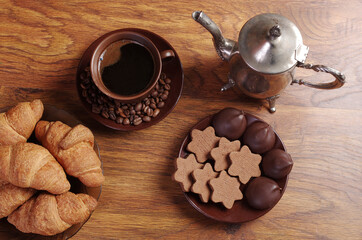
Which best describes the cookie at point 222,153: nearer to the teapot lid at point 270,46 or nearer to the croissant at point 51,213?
the teapot lid at point 270,46

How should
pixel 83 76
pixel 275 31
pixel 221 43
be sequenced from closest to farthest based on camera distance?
1. pixel 275 31
2. pixel 221 43
3. pixel 83 76

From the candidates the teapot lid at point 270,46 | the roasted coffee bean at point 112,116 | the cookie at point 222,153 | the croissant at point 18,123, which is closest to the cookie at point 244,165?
the cookie at point 222,153

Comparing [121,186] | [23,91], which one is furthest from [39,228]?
[23,91]

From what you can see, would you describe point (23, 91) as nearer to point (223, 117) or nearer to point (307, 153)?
point (223, 117)

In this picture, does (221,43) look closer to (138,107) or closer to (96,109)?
(138,107)

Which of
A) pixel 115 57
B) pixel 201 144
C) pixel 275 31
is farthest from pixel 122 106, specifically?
pixel 275 31

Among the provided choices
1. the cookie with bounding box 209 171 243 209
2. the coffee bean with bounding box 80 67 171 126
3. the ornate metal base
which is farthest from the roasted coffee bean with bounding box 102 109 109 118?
the ornate metal base
